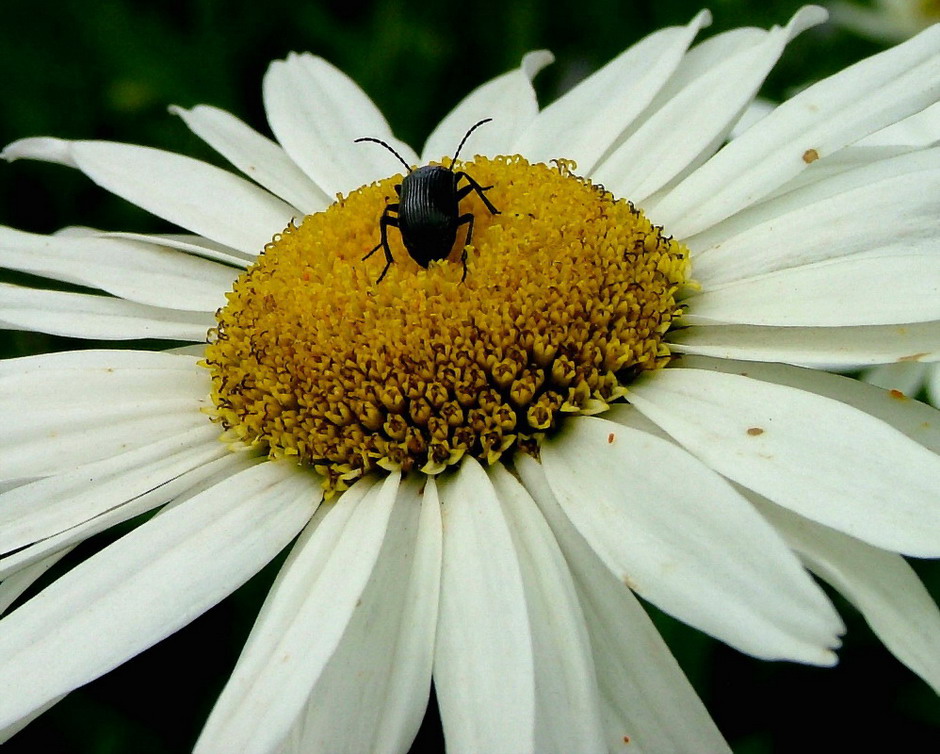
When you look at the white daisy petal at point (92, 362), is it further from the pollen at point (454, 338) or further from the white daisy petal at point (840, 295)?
the white daisy petal at point (840, 295)

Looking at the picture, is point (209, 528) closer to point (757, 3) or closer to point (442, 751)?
point (442, 751)

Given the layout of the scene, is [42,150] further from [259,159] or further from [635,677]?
[635,677]

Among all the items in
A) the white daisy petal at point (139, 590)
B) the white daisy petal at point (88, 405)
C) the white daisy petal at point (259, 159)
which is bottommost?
the white daisy petal at point (139, 590)

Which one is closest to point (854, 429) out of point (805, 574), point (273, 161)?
point (805, 574)

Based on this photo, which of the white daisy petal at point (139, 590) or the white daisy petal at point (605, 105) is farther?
the white daisy petal at point (605, 105)

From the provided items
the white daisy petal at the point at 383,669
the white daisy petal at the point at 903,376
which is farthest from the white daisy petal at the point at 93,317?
the white daisy petal at the point at 903,376

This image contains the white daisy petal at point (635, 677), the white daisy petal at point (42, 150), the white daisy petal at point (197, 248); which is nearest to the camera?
the white daisy petal at point (635, 677)

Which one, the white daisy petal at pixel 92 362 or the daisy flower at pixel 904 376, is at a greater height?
the white daisy petal at pixel 92 362
